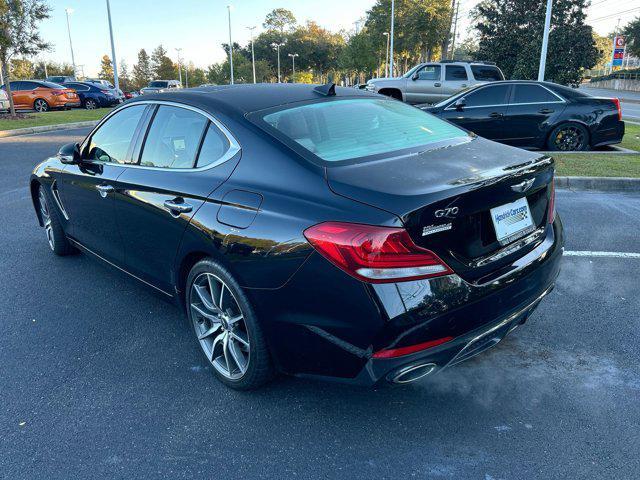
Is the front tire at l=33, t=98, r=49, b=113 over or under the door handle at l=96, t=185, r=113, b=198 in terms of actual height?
under

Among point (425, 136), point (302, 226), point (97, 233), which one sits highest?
point (425, 136)

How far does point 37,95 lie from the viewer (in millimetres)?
24625

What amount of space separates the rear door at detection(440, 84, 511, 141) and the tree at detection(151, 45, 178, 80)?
87.0 m

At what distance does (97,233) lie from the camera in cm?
397

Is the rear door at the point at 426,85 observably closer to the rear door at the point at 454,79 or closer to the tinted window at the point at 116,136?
the rear door at the point at 454,79

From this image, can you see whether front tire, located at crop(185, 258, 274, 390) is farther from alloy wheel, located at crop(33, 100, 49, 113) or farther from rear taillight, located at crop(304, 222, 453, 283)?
alloy wheel, located at crop(33, 100, 49, 113)

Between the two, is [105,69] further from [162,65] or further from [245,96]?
[245,96]

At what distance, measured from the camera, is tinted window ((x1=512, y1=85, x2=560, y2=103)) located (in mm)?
10039

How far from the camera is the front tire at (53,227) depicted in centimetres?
482

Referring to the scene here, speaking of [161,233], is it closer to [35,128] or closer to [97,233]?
[97,233]

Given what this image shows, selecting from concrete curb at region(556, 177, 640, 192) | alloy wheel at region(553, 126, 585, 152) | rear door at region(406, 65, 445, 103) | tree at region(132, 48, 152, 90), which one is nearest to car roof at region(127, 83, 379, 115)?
concrete curb at region(556, 177, 640, 192)

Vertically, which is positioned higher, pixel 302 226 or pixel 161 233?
pixel 302 226

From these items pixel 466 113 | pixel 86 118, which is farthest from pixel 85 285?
pixel 86 118

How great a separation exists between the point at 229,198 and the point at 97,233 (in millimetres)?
1789
